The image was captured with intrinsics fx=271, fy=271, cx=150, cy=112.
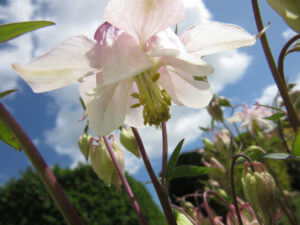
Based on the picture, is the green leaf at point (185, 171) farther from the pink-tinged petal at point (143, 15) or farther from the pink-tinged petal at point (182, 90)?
the pink-tinged petal at point (143, 15)

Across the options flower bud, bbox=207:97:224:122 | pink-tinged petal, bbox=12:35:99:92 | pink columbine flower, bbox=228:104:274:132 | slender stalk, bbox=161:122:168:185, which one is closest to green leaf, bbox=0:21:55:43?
pink-tinged petal, bbox=12:35:99:92

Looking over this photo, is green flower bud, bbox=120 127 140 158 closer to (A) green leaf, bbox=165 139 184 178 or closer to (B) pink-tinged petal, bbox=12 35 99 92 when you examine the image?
(A) green leaf, bbox=165 139 184 178

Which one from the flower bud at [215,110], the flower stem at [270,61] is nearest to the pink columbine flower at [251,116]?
the flower bud at [215,110]

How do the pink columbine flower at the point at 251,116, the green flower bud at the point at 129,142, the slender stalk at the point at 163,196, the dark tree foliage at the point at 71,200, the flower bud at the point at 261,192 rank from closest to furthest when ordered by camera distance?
the slender stalk at the point at 163,196 → the flower bud at the point at 261,192 → the green flower bud at the point at 129,142 → the pink columbine flower at the point at 251,116 → the dark tree foliage at the point at 71,200

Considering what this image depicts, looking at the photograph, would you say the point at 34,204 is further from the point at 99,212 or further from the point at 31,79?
the point at 31,79

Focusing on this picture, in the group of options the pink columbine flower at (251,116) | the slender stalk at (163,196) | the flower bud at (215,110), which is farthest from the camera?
the pink columbine flower at (251,116)

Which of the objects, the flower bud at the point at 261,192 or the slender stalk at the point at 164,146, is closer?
the slender stalk at the point at 164,146
